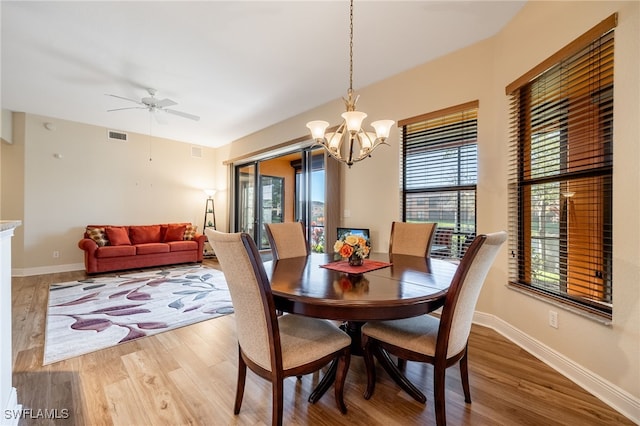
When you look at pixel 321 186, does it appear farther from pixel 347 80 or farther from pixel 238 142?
pixel 238 142

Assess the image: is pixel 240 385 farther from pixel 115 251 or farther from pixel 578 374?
pixel 115 251

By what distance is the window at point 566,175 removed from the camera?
1.86 m

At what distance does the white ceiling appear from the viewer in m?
2.42

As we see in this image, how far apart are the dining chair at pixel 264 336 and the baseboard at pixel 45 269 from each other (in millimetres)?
5780

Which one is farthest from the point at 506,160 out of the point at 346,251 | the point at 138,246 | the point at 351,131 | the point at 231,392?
the point at 138,246

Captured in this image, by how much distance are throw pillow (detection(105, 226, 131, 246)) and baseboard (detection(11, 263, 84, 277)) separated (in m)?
0.92

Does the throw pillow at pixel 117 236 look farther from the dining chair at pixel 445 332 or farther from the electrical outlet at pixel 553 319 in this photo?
the electrical outlet at pixel 553 319

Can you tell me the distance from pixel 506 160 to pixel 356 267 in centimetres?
184

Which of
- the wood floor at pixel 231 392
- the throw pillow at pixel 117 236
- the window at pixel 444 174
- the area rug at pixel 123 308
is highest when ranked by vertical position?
the window at pixel 444 174

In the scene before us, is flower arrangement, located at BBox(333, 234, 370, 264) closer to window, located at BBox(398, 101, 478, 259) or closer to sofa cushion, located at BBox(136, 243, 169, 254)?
window, located at BBox(398, 101, 478, 259)

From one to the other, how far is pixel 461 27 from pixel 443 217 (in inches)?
74.1

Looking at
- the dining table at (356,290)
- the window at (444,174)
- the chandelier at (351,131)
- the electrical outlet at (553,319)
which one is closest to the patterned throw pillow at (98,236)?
the dining table at (356,290)

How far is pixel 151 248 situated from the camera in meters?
5.50

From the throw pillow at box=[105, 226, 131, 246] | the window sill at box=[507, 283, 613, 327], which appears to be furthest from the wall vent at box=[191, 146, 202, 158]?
the window sill at box=[507, 283, 613, 327]
